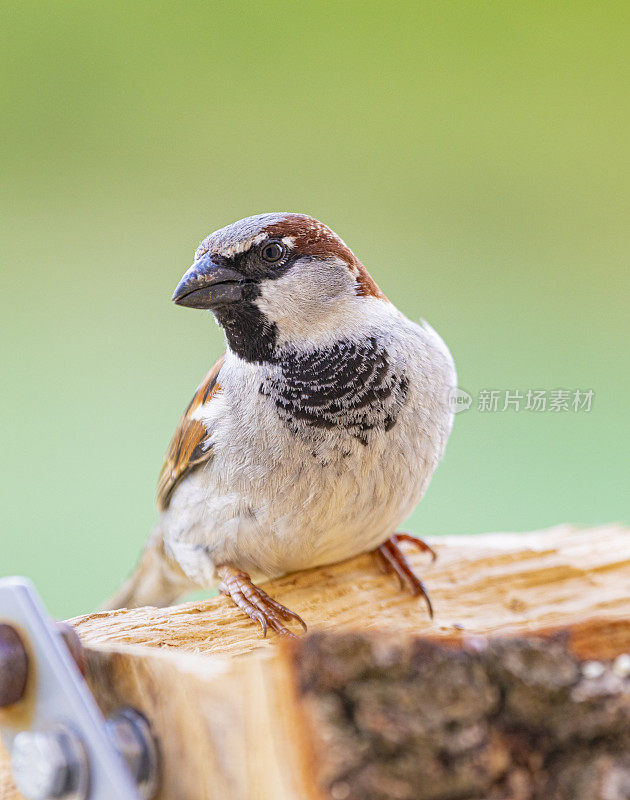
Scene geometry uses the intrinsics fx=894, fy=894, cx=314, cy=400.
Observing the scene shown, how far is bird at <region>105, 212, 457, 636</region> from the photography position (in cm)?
103

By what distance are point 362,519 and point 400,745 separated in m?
0.57

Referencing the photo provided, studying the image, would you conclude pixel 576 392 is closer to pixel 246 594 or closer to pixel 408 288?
pixel 408 288

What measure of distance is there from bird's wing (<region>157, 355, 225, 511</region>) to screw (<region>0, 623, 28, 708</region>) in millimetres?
600

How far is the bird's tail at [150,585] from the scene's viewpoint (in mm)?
1385

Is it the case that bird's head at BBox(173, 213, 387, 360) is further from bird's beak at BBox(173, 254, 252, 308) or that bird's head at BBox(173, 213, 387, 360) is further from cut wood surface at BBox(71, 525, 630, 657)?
cut wood surface at BBox(71, 525, 630, 657)

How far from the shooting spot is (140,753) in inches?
22.0

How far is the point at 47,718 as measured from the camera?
542mm

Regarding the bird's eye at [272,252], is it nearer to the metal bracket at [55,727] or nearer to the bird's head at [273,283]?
the bird's head at [273,283]

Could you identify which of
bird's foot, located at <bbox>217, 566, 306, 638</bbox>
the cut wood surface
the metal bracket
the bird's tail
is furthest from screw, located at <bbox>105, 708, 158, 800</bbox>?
the bird's tail

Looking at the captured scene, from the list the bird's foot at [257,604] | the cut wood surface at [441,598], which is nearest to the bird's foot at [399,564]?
the cut wood surface at [441,598]

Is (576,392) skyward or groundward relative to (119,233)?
groundward

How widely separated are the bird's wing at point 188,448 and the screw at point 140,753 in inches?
23.4

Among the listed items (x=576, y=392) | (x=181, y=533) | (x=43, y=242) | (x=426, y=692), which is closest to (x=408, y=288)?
(x=576, y=392)

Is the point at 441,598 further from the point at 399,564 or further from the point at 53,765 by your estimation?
the point at 53,765
